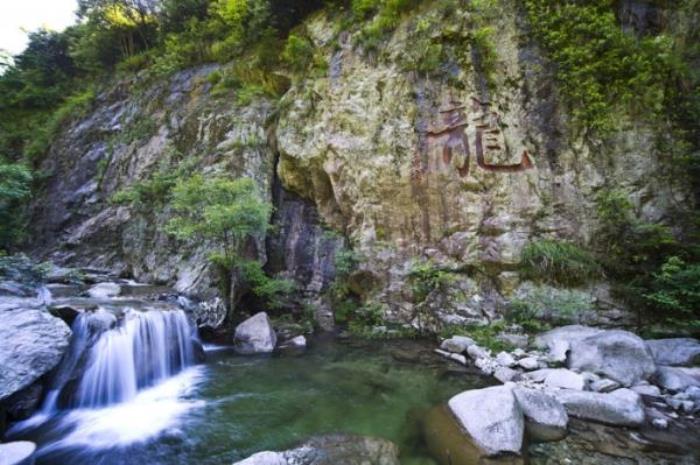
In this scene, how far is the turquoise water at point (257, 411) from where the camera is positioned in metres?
4.13

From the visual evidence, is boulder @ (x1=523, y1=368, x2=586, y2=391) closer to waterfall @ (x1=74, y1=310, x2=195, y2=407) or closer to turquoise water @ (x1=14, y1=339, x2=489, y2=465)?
turquoise water @ (x1=14, y1=339, x2=489, y2=465)

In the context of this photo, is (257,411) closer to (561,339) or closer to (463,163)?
(561,339)

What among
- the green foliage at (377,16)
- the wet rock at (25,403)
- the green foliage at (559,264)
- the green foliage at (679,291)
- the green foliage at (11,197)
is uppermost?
the green foliage at (377,16)

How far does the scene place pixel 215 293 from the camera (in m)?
8.93

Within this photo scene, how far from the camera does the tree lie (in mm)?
8164

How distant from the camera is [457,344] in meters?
7.20

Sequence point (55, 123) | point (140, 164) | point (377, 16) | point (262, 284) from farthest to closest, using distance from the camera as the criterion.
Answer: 1. point (55, 123)
2. point (140, 164)
3. point (377, 16)
4. point (262, 284)

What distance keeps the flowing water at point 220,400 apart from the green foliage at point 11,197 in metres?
5.73

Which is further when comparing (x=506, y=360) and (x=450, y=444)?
Answer: (x=506, y=360)

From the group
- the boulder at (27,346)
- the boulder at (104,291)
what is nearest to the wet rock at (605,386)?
the boulder at (27,346)

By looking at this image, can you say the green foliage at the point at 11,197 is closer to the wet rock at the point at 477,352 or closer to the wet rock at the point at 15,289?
the wet rock at the point at 15,289

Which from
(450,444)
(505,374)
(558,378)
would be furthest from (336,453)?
(558,378)

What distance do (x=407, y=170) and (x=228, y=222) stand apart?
16.0 feet

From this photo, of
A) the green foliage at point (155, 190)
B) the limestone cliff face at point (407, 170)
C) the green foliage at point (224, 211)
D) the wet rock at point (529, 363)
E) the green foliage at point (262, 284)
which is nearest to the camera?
the wet rock at point (529, 363)
